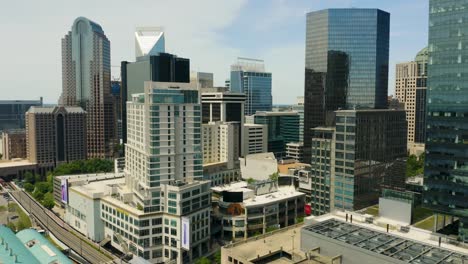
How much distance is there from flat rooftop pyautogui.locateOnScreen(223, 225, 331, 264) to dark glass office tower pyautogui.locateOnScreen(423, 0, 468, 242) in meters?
38.4

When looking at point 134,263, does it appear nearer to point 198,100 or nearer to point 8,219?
point 198,100

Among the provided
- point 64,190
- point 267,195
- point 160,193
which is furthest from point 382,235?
point 64,190

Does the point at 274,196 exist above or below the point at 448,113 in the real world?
below

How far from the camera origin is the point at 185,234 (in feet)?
404

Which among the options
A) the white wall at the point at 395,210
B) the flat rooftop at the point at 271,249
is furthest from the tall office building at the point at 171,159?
the white wall at the point at 395,210

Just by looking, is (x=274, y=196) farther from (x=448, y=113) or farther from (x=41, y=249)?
(x=41, y=249)

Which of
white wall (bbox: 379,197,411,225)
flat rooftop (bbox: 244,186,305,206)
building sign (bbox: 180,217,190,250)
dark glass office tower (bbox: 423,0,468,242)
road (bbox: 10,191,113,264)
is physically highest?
dark glass office tower (bbox: 423,0,468,242)

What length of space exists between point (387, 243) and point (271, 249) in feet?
79.6

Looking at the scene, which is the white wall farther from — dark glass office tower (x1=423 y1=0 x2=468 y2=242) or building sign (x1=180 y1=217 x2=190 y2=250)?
building sign (x1=180 y1=217 x2=190 y2=250)

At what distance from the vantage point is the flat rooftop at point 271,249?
81850 millimetres

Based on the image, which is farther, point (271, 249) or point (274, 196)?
point (274, 196)

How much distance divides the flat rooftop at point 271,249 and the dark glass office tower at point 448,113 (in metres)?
38.4

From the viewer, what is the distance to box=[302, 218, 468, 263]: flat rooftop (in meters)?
71.8

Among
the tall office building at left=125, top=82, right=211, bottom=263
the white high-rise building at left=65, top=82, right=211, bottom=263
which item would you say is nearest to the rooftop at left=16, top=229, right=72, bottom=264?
the white high-rise building at left=65, top=82, right=211, bottom=263
